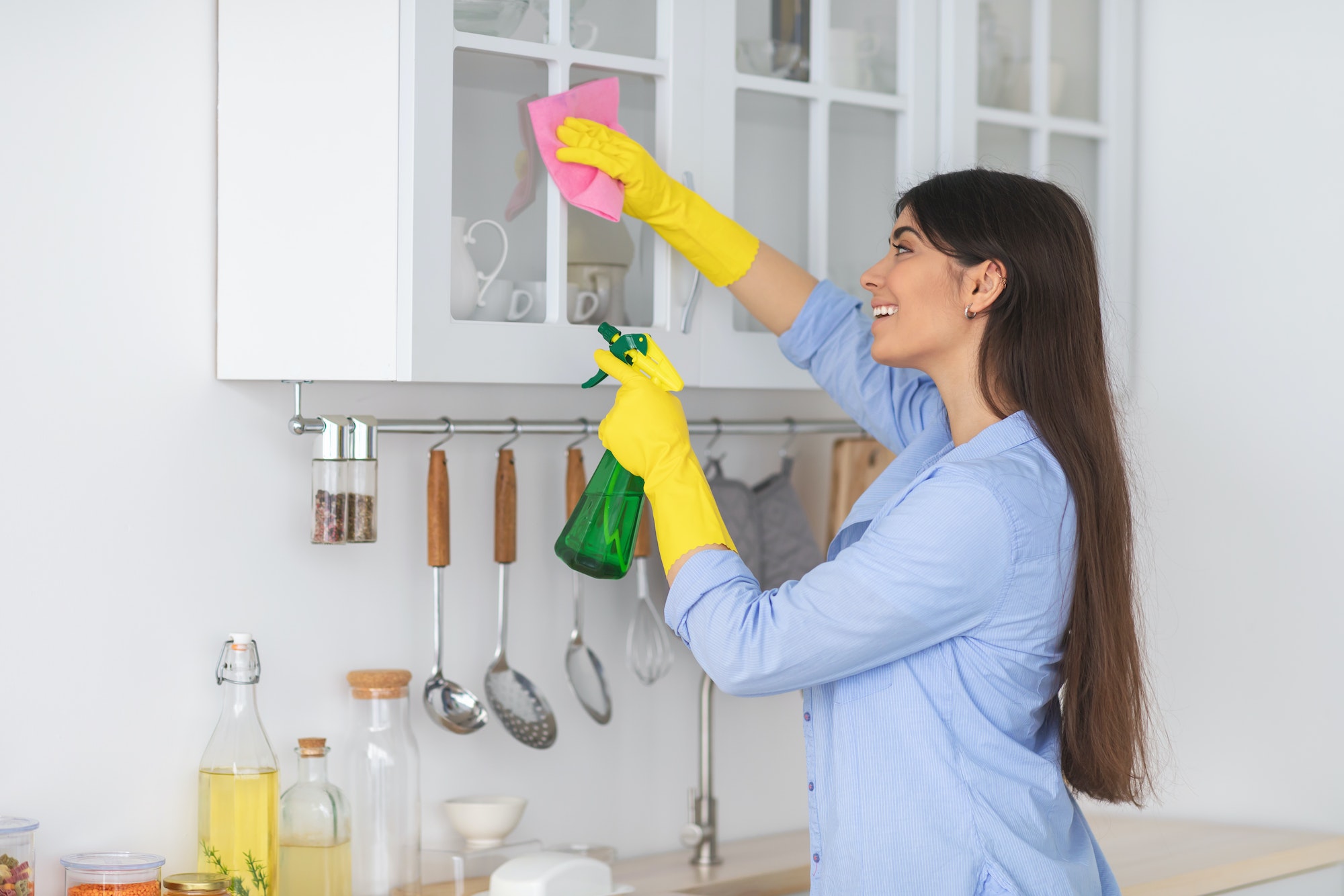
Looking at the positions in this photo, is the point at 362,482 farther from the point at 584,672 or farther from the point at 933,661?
the point at 933,661

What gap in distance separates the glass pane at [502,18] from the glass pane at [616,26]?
21 millimetres

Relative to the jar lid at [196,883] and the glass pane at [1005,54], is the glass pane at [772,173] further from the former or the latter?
the jar lid at [196,883]

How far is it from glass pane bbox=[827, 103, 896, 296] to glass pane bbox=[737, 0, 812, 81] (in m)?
0.09

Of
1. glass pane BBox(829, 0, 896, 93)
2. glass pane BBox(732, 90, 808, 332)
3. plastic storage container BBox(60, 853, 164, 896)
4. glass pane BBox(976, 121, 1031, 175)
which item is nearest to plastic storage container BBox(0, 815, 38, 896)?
plastic storage container BBox(60, 853, 164, 896)

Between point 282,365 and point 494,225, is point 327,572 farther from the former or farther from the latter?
point 494,225

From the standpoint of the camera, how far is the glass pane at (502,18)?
4.88ft

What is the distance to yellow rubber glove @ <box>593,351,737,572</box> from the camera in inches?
56.1

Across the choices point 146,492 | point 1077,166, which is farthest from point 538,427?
point 1077,166

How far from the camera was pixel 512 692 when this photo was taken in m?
1.86

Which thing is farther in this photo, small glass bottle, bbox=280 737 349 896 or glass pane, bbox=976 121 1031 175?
glass pane, bbox=976 121 1031 175

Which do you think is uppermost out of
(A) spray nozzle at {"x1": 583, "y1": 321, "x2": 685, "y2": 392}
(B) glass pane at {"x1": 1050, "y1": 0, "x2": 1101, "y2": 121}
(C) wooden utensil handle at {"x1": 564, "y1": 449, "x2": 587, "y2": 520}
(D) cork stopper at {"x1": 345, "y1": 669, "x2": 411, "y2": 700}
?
(B) glass pane at {"x1": 1050, "y1": 0, "x2": 1101, "y2": 121}

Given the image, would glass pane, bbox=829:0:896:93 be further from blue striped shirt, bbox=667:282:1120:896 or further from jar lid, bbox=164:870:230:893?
jar lid, bbox=164:870:230:893

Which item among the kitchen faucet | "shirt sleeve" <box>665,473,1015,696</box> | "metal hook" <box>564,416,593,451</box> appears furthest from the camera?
the kitchen faucet

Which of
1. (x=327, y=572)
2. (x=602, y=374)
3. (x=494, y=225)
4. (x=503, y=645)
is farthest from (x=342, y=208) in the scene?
(x=503, y=645)
